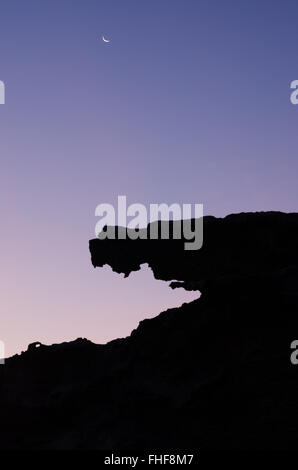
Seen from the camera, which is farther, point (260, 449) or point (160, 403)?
point (160, 403)

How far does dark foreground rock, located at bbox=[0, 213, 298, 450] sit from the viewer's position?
18.8 m

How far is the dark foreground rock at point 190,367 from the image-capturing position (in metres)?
18.8

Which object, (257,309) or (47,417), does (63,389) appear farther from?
(257,309)

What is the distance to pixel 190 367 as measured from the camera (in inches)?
800

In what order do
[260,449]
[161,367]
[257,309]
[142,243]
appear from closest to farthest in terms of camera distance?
1. [260,449]
2. [257,309]
3. [161,367]
4. [142,243]

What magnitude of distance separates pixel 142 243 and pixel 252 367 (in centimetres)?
611

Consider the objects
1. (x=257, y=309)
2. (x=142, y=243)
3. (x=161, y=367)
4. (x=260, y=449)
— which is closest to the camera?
(x=260, y=449)

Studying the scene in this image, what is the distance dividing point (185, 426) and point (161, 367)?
2.10 metres

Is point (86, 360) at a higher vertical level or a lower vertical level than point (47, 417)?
higher

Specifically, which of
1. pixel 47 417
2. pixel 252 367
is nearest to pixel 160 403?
pixel 252 367

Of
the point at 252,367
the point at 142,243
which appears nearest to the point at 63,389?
the point at 142,243

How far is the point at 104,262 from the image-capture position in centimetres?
2339
